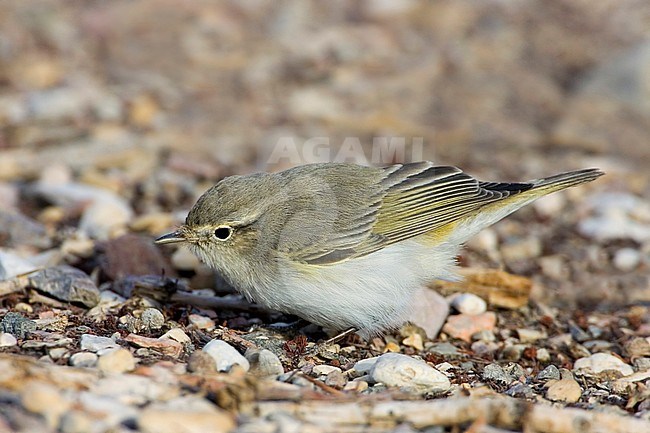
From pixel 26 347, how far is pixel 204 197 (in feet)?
5.42

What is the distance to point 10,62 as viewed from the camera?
39.8 ft

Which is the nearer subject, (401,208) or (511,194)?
(401,208)

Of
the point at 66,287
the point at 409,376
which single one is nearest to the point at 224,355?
the point at 409,376

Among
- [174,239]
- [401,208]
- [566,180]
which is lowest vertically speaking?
[174,239]

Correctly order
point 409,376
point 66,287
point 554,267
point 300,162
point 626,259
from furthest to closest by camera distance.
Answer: point 300,162
point 626,259
point 554,267
point 66,287
point 409,376

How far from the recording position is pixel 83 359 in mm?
4766

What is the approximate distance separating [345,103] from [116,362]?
7.65m

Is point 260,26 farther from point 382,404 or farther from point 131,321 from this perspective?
point 382,404

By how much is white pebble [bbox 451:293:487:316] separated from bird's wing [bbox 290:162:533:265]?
72cm

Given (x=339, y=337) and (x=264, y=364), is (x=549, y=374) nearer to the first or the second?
(x=339, y=337)

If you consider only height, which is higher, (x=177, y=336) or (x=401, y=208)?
(x=401, y=208)

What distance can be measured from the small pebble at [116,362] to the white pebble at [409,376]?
56.7 inches

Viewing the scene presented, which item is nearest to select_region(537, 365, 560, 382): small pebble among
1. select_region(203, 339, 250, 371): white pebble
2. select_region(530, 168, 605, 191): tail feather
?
select_region(530, 168, 605, 191): tail feather

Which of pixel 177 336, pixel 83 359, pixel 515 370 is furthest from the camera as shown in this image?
pixel 515 370
